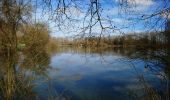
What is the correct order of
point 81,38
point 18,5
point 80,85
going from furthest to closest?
point 80,85 < point 18,5 < point 81,38

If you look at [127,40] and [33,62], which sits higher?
[127,40]

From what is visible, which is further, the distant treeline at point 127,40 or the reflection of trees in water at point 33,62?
the reflection of trees in water at point 33,62

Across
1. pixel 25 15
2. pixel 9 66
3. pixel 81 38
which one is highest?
pixel 25 15

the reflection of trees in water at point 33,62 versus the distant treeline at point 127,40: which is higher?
the distant treeline at point 127,40

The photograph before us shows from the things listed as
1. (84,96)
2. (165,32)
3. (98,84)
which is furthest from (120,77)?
(165,32)

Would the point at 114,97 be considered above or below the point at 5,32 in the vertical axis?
below

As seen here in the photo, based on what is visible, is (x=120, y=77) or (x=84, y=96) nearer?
(x=84, y=96)

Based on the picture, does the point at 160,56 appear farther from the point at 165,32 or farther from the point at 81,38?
the point at 81,38

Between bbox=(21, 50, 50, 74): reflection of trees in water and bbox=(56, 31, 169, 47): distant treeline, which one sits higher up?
bbox=(56, 31, 169, 47): distant treeline

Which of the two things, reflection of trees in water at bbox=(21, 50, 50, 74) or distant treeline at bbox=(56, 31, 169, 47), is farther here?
reflection of trees in water at bbox=(21, 50, 50, 74)

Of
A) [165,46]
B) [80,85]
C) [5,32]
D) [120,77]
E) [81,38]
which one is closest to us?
[81,38]

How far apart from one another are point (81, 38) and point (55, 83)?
929 centimetres

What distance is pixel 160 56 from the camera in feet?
13.9

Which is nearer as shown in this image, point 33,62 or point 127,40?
point 127,40
